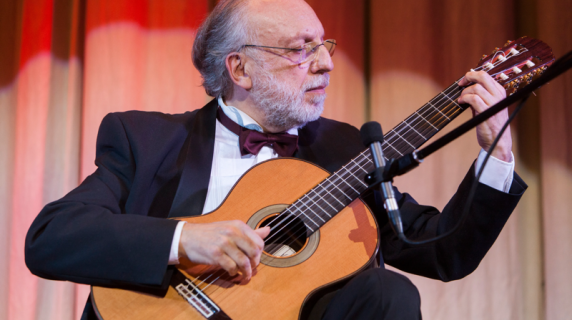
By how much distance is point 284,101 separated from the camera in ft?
6.62

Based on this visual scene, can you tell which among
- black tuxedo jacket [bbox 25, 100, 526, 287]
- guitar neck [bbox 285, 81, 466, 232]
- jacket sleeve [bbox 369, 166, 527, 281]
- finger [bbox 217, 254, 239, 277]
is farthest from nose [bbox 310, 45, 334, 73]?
finger [bbox 217, 254, 239, 277]

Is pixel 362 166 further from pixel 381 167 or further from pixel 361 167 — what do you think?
pixel 381 167

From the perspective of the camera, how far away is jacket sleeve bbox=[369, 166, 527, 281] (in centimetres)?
158

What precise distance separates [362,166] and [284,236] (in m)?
0.38

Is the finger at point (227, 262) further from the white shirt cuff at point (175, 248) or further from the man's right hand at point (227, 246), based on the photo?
the white shirt cuff at point (175, 248)

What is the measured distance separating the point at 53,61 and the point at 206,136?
1454 millimetres

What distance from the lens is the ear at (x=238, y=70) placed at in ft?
7.06

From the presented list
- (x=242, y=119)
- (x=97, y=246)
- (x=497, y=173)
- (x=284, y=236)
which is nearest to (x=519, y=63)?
(x=497, y=173)

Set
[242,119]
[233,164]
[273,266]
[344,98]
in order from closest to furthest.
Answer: [273,266] < [233,164] < [242,119] < [344,98]

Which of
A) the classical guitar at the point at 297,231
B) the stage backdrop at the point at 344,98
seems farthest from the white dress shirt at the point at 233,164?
the stage backdrop at the point at 344,98

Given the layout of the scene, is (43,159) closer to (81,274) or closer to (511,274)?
(81,274)

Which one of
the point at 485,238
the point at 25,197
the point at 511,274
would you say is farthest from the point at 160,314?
the point at 511,274

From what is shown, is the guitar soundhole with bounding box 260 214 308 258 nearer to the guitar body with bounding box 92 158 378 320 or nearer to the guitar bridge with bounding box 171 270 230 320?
the guitar body with bounding box 92 158 378 320

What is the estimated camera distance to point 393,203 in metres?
1.21
